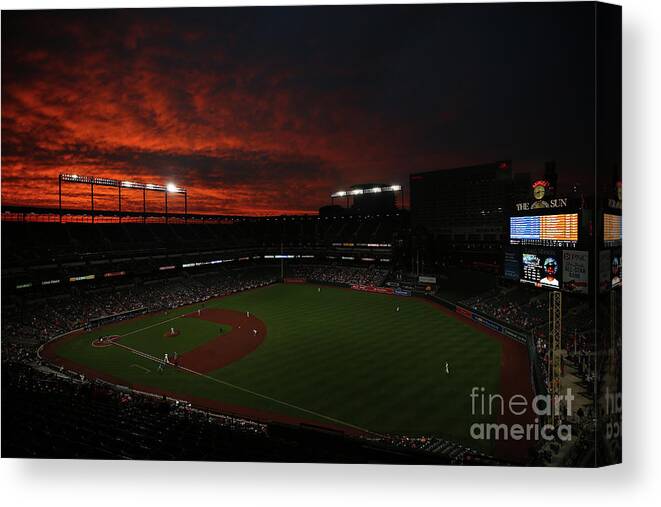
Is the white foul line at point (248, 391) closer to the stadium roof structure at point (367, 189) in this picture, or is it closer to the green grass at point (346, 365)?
the green grass at point (346, 365)


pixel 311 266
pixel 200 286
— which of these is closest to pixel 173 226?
pixel 200 286

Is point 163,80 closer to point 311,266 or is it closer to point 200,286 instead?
point 200,286

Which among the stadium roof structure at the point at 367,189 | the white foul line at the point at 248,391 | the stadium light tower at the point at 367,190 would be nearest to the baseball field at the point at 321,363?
the white foul line at the point at 248,391

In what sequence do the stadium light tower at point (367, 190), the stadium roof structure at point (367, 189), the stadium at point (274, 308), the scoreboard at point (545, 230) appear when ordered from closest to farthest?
the stadium at point (274, 308) → the scoreboard at point (545, 230) → the stadium light tower at point (367, 190) → the stadium roof structure at point (367, 189)

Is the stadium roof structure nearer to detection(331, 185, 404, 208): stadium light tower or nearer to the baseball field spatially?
detection(331, 185, 404, 208): stadium light tower

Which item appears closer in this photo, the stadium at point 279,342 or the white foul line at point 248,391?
the stadium at point 279,342

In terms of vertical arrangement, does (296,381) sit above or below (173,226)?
below
